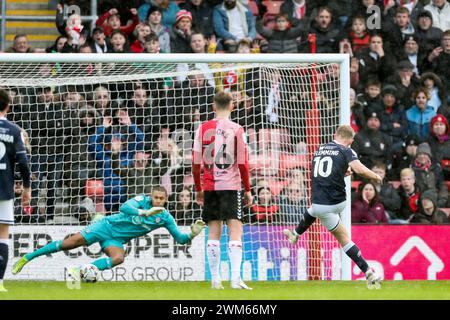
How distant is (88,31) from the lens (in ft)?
59.2

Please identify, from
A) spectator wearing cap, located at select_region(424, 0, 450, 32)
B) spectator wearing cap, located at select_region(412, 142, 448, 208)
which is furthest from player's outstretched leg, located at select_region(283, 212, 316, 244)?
spectator wearing cap, located at select_region(424, 0, 450, 32)

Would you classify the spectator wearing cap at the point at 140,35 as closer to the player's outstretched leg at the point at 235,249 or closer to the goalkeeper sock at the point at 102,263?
the goalkeeper sock at the point at 102,263

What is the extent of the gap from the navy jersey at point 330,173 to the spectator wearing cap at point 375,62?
6.10m

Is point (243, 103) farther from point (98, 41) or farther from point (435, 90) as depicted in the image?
point (435, 90)

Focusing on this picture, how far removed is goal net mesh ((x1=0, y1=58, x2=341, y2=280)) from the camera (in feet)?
48.7

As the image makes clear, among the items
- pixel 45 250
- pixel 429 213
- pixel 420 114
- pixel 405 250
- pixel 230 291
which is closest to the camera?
pixel 230 291

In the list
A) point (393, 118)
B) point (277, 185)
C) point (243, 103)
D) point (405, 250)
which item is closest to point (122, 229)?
point (277, 185)

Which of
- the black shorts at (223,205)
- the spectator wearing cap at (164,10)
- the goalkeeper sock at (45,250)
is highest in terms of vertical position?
the spectator wearing cap at (164,10)

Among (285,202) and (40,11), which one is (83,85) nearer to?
(285,202)

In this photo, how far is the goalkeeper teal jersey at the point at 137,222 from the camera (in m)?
12.8

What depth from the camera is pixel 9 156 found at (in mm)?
11078

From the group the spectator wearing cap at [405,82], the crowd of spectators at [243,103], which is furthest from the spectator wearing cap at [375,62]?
the spectator wearing cap at [405,82]

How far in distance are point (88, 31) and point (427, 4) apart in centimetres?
554

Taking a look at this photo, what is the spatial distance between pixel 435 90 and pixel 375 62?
1008 millimetres
